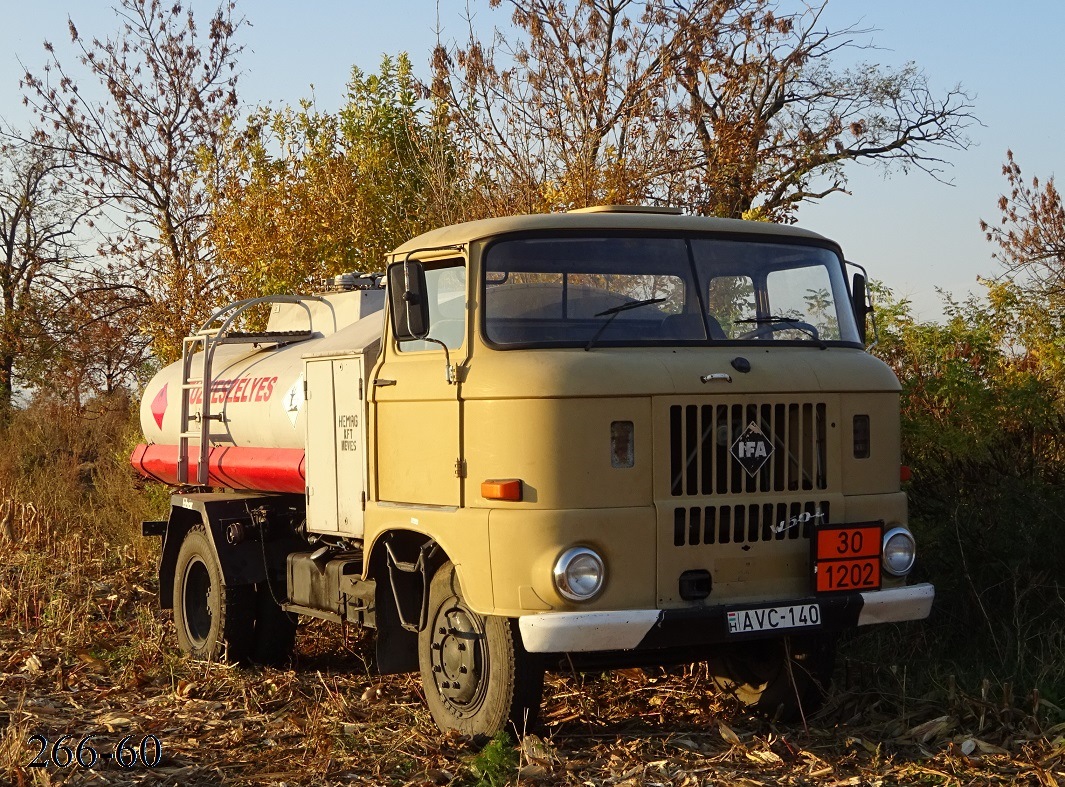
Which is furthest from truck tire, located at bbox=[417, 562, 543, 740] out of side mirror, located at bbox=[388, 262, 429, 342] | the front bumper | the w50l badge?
the w50l badge

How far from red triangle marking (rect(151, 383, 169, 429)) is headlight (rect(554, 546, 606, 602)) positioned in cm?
551

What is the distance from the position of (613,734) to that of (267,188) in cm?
1123

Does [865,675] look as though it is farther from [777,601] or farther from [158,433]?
[158,433]

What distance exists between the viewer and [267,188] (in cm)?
1631

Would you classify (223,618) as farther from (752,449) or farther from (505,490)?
(752,449)

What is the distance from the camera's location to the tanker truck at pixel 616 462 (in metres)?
5.90

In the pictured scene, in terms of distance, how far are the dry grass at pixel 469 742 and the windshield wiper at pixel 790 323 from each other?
1886 mm

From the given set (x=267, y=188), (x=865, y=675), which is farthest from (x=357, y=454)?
(x=267, y=188)

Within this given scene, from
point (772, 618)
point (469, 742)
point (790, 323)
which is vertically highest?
point (790, 323)

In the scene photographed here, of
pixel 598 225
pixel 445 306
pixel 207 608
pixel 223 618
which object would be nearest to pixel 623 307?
pixel 598 225

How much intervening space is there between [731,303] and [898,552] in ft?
4.87

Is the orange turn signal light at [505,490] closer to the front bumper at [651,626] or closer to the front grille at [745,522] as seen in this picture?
the front bumper at [651,626]

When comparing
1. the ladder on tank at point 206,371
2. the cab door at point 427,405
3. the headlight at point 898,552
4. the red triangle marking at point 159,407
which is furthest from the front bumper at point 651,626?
the red triangle marking at point 159,407

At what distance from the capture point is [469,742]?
20.8 feet
